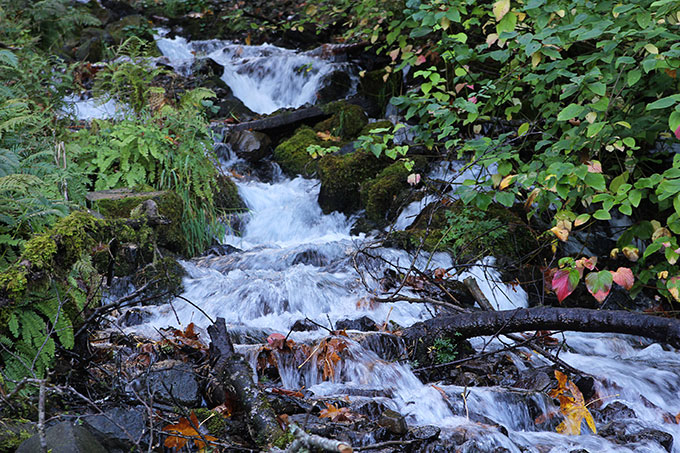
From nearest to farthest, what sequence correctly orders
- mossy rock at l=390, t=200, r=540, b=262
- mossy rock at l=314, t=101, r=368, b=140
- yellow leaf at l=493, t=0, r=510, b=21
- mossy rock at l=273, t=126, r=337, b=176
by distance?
yellow leaf at l=493, t=0, r=510, b=21, mossy rock at l=390, t=200, r=540, b=262, mossy rock at l=273, t=126, r=337, b=176, mossy rock at l=314, t=101, r=368, b=140

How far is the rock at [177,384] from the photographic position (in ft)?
8.14

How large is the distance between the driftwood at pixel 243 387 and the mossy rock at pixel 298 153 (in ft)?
21.1

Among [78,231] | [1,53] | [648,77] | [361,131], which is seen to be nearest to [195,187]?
[1,53]

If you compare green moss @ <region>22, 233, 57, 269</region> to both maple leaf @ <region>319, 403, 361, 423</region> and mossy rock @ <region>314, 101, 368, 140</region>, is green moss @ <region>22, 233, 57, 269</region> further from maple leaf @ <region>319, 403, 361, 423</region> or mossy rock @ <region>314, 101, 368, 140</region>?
mossy rock @ <region>314, 101, 368, 140</region>

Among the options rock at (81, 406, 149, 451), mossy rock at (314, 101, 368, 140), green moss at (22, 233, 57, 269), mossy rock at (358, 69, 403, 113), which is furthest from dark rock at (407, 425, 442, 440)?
mossy rock at (358, 69, 403, 113)

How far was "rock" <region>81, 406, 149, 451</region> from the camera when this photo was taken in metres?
1.95

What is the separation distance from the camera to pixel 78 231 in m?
2.66

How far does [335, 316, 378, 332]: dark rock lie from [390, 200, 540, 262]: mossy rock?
149 cm

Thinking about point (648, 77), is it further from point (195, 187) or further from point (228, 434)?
point (195, 187)

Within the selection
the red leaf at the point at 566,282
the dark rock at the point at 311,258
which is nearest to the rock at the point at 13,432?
the red leaf at the point at 566,282

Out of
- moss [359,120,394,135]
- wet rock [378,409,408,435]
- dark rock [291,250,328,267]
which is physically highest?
moss [359,120,394,135]

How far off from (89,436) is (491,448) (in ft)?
6.65

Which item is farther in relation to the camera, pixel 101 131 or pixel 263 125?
pixel 263 125

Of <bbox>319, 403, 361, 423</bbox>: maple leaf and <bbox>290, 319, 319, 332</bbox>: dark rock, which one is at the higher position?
<bbox>319, 403, 361, 423</bbox>: maple leaf
